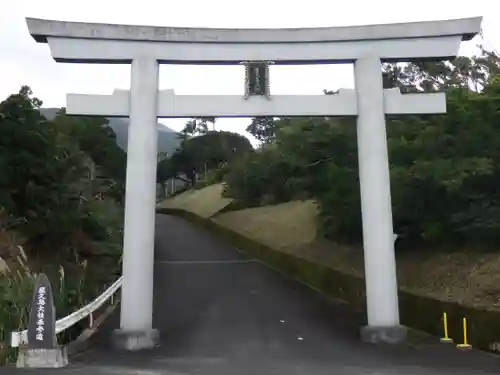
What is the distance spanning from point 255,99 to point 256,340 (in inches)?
221

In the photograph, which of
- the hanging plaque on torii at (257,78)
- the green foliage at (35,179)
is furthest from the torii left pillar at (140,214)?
the green foliage at (35,179)

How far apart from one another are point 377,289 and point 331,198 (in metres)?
6.99

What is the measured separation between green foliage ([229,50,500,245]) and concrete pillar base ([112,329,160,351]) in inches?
315

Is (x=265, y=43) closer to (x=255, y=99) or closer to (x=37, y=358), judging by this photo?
(x=255, y=99)

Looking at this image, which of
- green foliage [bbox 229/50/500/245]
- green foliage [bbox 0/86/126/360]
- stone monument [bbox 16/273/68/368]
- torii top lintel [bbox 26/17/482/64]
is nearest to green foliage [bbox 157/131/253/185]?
green foliage [bbox 229/50/500/245]

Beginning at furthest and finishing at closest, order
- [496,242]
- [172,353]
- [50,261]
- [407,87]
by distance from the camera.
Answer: [407,87], [50,261], [496,242], [172,353]

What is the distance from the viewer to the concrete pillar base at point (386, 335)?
13883 millimetres

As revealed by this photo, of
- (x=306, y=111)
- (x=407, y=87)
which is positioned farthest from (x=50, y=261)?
(x=407, y=87)

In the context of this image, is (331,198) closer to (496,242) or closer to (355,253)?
(355,253)

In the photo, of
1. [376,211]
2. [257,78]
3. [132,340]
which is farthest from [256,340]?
[257,78]

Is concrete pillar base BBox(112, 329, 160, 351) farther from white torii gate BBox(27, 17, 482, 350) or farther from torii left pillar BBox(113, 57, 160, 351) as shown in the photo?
white torii gate BBox(27, 17, 482, 350)

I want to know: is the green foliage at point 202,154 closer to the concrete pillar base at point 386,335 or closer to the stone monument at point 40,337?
the concrete pillar base at point 386,335

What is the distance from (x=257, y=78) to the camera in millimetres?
14859

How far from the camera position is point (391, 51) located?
15023 mm
